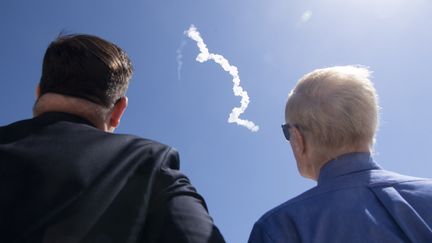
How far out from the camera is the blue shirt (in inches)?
111

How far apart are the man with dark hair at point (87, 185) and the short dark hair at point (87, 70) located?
0.04m

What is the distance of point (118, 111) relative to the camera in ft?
9.55

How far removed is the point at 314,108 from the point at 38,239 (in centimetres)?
227

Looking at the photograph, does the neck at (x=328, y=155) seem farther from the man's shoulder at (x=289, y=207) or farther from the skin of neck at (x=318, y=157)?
the man's shoulder at (x=289, y=207)

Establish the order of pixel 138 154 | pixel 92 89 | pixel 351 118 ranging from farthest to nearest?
1. pixel 351 118
2. pixel 92 89
3. pixel 138 154

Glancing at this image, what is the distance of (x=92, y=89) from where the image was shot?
2.72 metres

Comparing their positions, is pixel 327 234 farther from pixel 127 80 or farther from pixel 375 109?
pixel 127 80

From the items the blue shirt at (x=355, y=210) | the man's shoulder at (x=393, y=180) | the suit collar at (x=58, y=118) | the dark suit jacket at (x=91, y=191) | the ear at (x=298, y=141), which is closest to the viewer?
the dark suit jacket at (x=91, y=191)

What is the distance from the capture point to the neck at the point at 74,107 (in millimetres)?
2648

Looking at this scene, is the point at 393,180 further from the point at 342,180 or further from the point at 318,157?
the point at 318,157

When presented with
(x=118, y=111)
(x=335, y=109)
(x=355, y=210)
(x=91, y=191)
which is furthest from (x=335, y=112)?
(x=91, y=191)

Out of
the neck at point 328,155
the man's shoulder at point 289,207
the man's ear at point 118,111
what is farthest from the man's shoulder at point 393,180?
the man's ear at point 118,111

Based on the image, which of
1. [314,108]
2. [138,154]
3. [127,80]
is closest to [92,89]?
[127,80]

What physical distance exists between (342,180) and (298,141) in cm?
53
